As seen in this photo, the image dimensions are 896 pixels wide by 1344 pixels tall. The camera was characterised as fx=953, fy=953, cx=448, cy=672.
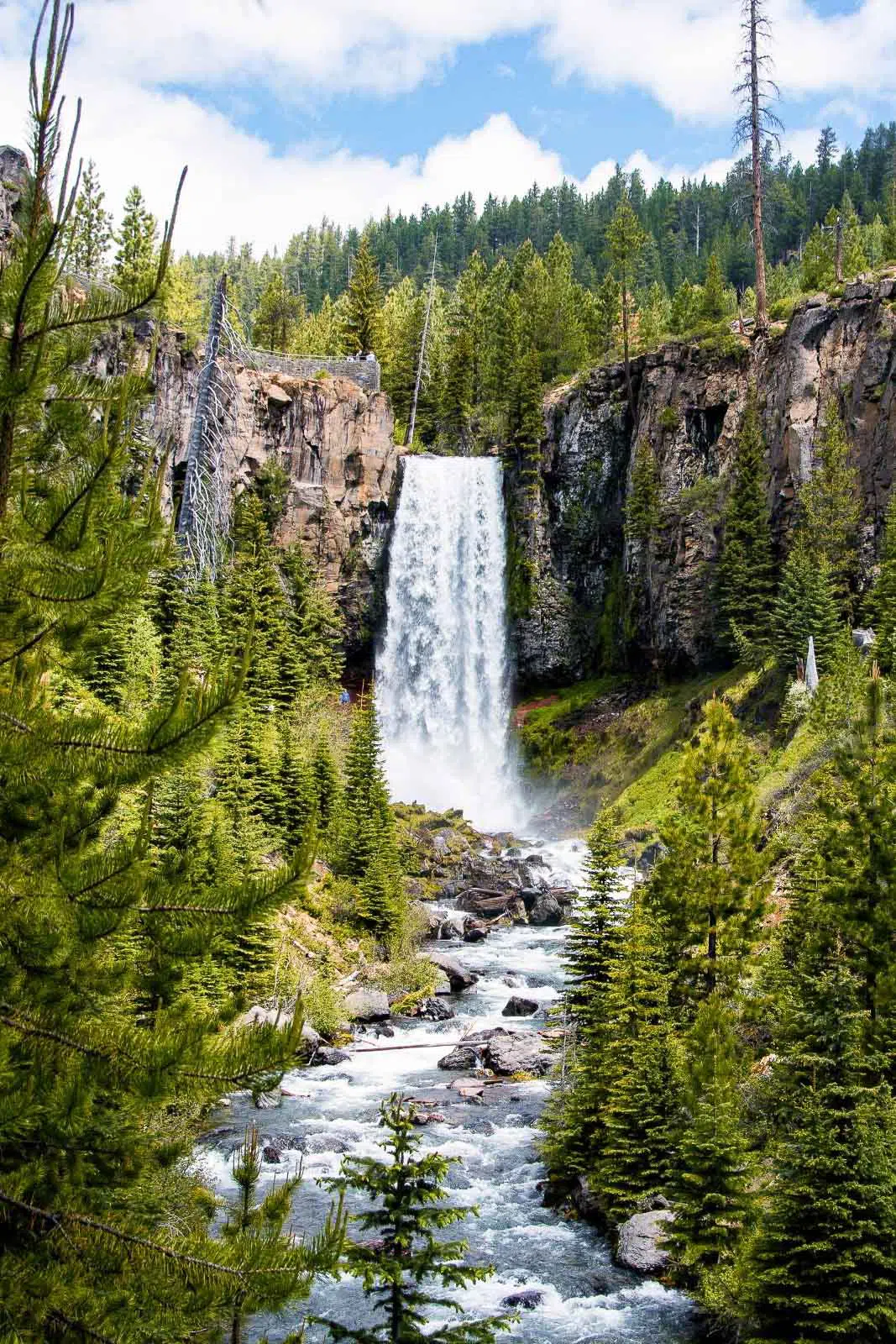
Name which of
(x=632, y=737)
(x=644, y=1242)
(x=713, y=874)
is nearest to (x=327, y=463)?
(x=632, y=737)

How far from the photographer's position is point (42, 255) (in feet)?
16.2

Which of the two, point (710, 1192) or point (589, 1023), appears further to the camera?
point (589, 1023)

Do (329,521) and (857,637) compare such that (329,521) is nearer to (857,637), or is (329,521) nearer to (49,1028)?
(857,637)

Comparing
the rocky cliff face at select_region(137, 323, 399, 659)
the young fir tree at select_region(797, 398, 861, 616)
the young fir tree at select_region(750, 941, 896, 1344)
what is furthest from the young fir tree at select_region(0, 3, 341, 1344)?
the rocky cliff face at select_region(137, 323, 399, 659)

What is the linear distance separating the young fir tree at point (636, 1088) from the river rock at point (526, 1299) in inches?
72.4

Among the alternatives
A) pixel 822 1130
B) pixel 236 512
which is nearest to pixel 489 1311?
pixel 822 1130

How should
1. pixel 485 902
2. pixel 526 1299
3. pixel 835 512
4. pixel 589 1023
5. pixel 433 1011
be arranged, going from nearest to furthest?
pixel 526 1299 < pixel 589 1023 < pixel 433 1011 < pixel 485 902 < pixel 835 512

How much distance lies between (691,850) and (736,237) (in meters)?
114

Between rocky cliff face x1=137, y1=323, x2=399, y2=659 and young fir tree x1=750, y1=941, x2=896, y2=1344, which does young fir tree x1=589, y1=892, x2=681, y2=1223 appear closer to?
young fir tree x1=750, y1=941, x2=896, y2=1344

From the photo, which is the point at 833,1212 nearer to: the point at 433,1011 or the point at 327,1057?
the point at 327,1057

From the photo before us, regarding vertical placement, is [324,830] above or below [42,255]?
below

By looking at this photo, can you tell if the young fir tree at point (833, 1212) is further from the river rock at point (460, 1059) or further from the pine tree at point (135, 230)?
the pine tree at point (135, 230)

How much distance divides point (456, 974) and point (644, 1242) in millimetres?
13910

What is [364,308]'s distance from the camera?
6631 cm
